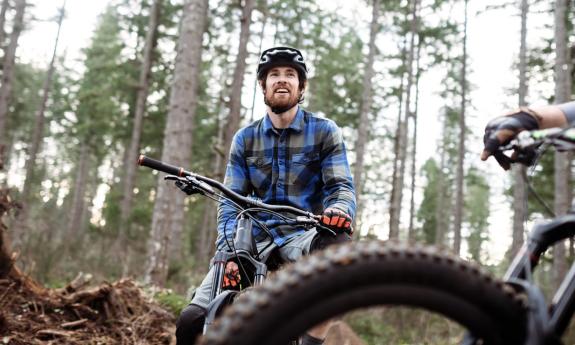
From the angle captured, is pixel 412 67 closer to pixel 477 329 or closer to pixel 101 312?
pixel 101 312

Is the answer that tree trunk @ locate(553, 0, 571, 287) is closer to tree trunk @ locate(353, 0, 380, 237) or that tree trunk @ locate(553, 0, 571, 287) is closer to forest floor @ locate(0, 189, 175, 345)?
tree trunk @ locate(353, 0, 380, 237)

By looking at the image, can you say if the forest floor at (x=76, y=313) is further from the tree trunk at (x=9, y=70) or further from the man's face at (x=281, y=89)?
the tree trunk at (x=9, y=70)

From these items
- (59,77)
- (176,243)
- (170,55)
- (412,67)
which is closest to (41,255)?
(176,243)

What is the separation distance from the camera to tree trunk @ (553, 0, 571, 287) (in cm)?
1323

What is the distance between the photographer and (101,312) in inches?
222

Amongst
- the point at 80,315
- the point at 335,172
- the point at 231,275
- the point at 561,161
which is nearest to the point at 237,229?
the point at 231,275

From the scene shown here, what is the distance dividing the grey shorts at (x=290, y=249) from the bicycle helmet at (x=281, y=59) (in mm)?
1277

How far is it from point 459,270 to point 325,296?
0.40m

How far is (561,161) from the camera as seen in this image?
44.9ft

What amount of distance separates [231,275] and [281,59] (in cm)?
167

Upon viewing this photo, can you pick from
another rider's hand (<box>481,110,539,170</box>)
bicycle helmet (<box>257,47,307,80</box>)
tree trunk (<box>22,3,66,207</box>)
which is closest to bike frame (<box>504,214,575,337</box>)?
another rider's hand (<box>481,110,539,170</box>)

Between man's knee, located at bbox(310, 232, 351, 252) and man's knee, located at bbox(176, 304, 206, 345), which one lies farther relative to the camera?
man's knee, located at bbox(310, 232, 351, 252)

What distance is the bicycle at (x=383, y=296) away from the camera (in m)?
1.26

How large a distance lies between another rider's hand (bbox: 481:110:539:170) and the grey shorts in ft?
5.08
